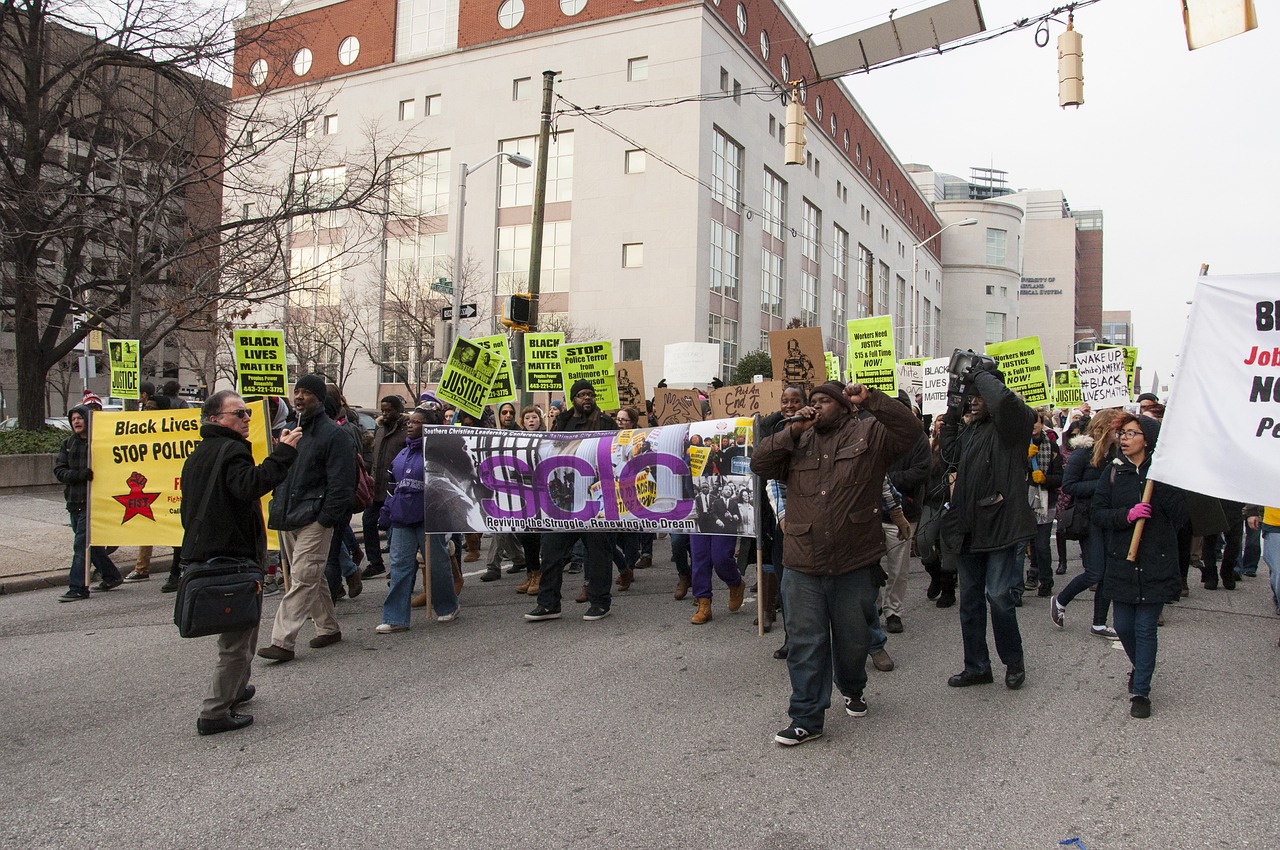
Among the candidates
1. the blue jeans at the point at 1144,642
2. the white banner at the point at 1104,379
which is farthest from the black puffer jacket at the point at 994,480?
the white banner at the point at 1104,379

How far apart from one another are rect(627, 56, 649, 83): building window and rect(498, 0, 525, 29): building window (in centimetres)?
707

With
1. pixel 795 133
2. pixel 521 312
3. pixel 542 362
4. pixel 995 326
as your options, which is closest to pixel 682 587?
pixel 542 362

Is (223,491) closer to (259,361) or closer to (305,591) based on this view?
(305,591)

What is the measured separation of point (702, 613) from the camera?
7.40 metres

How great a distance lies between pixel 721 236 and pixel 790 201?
9926 mm

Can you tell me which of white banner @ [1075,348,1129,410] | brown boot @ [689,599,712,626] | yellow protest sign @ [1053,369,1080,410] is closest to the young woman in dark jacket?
brown boot @ [689,599,712,626]

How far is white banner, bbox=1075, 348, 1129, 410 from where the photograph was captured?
1343 cm

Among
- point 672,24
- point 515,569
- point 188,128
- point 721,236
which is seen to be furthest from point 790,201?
point 515,569

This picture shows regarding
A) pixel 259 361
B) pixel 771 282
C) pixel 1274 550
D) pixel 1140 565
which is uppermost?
pixel 771 282

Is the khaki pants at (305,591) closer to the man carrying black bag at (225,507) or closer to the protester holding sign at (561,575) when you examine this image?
the man carrying black bag at (225,507)

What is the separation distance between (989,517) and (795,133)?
22.2 feet

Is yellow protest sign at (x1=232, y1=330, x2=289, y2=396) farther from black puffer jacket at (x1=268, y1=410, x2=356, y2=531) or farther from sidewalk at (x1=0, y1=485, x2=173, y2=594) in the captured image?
black puffer jacket at (x1=268, y1=410, x2=356, y2=531)

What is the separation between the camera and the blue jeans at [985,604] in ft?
17.8

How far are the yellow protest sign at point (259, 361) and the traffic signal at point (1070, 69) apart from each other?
804 centimetres
